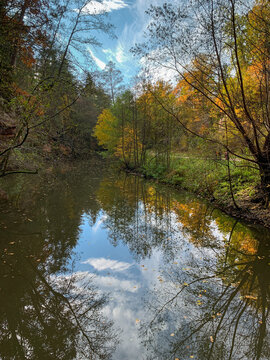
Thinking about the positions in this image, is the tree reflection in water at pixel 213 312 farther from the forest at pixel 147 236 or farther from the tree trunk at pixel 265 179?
the tree trunk at pixel 265 179

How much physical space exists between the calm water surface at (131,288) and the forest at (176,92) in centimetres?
206

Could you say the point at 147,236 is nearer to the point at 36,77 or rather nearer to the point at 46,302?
the point at 46,302

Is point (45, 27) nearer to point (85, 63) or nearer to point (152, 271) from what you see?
point (85, 63)

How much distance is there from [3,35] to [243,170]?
10371mm

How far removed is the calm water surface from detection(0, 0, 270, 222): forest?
2062 millimetres

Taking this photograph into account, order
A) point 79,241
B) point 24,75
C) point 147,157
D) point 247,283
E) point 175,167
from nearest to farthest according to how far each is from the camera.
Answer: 1. point 247,283
2. point 79,241
3. point 24,75
4. point 175,167
5. point 147,157

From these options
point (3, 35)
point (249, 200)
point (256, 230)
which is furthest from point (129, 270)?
point (3, 35)

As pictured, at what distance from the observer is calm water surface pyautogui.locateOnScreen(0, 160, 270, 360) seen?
9.45 ft

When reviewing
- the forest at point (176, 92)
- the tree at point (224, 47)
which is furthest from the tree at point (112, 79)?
the tree at point (224, 47)

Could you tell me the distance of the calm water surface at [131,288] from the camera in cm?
288

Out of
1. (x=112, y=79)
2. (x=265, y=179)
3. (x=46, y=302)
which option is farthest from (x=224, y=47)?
(x=112, y=79)

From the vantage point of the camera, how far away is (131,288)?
13.5ft

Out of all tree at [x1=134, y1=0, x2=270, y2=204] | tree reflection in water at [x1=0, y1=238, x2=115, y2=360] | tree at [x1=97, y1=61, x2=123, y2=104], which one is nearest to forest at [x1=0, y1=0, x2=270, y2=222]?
tree at [x1=134, y1=0, x2=270, y2=204]

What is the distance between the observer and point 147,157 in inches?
873
